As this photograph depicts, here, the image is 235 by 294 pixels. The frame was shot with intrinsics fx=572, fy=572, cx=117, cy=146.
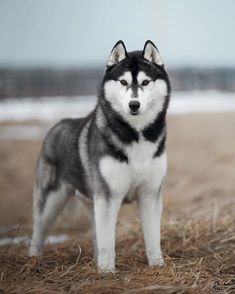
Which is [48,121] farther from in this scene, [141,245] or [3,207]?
[141,245]

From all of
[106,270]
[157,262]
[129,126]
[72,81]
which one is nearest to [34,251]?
[106,270]

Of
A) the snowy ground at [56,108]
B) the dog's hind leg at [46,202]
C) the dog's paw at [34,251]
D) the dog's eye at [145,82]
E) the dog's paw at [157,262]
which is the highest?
the dog's eye at [145,82]

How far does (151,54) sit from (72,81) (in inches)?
678

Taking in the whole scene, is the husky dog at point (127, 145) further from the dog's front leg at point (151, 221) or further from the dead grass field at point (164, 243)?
the dead grass field at point (164, 243)

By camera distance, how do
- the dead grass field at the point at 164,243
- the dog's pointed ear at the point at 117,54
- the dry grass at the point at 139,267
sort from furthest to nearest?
the dog's pointed ear at the point at 117,54, the dead grass field at the point at 164,243, the dry grass at the point at 139,267

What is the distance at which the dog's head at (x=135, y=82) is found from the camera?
3.77 meters

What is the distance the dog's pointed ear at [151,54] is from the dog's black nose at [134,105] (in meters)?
0.45

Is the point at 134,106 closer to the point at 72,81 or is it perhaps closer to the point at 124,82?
the point at 124,82

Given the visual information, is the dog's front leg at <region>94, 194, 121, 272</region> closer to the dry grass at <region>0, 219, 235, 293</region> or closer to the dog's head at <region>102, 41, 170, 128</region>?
the dry grass at <region>0, 219, 235, 293</region>

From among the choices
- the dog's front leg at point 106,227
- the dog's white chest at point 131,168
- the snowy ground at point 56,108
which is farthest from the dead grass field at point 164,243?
the snowy ground at point 56,108

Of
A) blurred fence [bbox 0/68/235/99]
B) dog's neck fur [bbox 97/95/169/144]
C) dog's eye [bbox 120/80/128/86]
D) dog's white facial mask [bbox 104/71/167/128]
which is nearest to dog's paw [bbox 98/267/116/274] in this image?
dog's neck fur [bbox 97/95/169/144]

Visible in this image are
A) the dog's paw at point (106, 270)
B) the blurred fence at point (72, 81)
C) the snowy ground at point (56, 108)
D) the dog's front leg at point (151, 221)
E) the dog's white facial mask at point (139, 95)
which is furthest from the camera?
the blurred fence at point (72, 81)

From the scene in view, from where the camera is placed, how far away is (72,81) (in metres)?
21.0

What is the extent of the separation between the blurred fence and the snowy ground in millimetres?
523
